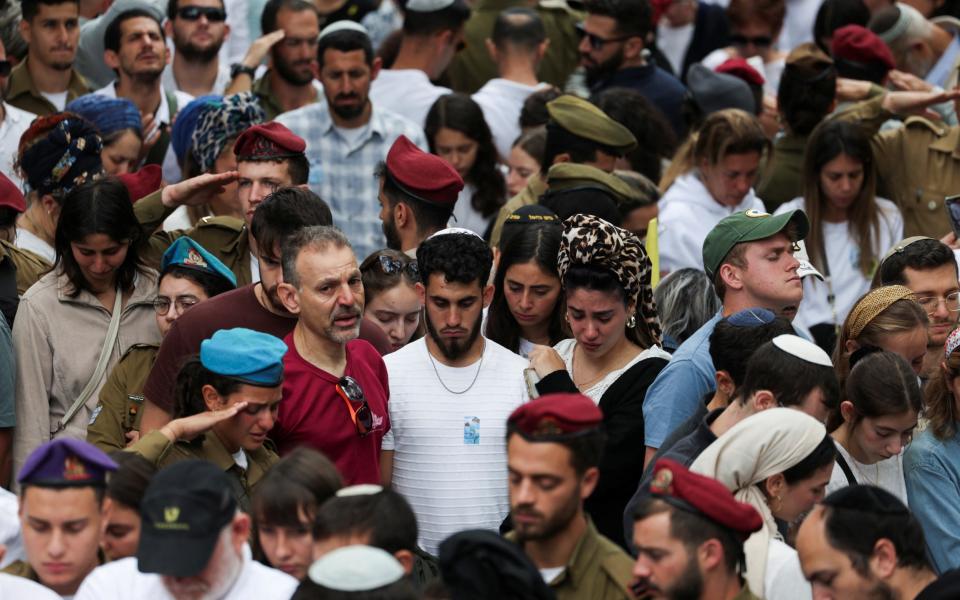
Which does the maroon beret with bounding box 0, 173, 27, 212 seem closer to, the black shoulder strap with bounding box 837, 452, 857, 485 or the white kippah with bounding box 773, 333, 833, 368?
the white kippah with bounding box 773, 333, 833, 368

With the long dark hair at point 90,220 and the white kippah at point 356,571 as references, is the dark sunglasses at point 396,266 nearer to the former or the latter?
the long dark hair at point 90,220

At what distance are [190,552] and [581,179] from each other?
12.7ft

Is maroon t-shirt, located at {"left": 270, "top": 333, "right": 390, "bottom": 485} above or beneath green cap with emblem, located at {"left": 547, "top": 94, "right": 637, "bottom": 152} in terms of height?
beneath

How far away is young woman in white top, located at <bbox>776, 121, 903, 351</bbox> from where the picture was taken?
909cm

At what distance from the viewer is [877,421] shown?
20.6 feet

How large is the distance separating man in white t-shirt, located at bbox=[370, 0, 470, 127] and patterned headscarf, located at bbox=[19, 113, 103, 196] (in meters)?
2.83

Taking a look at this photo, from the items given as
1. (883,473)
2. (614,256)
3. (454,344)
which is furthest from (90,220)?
(883,473)

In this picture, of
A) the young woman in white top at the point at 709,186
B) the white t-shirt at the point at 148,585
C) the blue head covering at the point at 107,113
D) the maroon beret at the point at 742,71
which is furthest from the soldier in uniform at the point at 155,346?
the maroon beret at the point at 742,71

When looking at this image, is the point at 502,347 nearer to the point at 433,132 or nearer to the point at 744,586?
the point at 744,586

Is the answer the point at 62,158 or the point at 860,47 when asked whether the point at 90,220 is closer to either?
the point at 62,158

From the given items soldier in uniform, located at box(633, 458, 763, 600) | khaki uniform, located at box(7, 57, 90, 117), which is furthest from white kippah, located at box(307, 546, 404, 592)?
khaki uniform, located at box(7, 57, 90, 117)

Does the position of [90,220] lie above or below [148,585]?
above

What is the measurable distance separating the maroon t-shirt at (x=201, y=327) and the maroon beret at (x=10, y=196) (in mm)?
1295

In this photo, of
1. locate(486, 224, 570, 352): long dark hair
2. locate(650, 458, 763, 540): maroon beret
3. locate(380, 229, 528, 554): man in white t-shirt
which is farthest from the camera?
locate(486, 224, 570, 352): long dark hair
